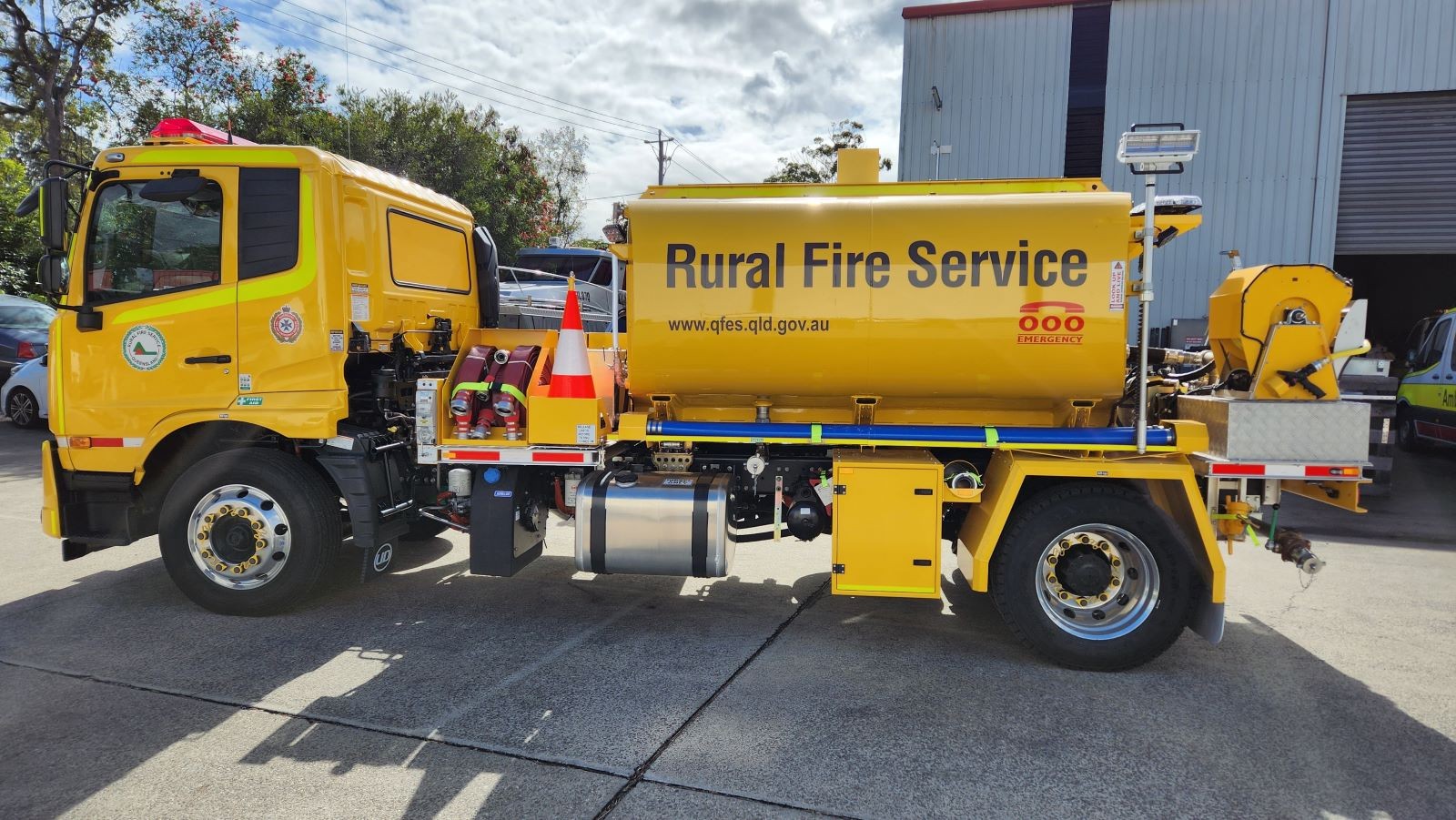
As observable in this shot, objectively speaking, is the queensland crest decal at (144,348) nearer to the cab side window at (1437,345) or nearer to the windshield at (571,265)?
the windshield at (571,265)

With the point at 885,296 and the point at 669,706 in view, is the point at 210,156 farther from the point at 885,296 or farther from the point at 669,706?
the point at 669,706

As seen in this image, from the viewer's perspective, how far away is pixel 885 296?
4.16 m

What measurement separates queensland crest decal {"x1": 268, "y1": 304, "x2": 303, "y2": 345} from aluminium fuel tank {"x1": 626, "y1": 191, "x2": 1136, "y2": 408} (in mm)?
1980

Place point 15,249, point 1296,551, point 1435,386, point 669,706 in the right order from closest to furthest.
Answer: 1. point 669,706
2. point 1296,551
3. point 1435,386
4. point 15,249

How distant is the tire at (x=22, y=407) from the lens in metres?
12.9

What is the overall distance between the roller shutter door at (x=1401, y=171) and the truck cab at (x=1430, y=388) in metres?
3.20

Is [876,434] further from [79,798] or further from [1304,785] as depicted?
[79,798]

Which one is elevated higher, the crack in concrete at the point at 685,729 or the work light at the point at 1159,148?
the work light at the point at 1159,148

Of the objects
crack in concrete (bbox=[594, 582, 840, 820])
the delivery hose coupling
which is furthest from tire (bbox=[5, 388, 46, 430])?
the delivery hose coupling

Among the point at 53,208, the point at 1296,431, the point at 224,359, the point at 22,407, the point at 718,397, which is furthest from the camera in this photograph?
the point at 22,407

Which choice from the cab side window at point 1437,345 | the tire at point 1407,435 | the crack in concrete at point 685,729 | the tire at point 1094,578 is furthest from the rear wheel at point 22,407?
the tire at point 1407,435

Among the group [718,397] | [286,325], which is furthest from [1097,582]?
[286,325]

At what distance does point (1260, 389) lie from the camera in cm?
405

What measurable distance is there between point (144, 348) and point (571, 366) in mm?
2599
